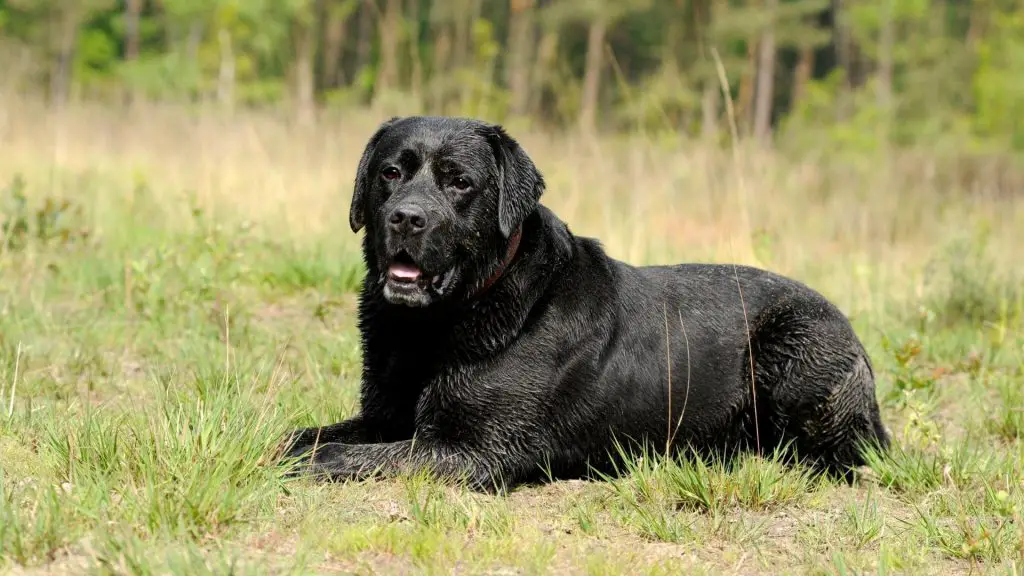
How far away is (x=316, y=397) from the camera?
493 centimetres

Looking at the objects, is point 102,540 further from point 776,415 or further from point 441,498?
point 776,415

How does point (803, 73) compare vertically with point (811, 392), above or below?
above

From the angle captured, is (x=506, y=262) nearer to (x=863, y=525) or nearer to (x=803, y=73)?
(x=863, y=525)

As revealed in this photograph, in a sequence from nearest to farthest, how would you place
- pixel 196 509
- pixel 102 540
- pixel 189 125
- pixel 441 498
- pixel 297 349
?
pixel 102 540 → pixel 196 509 → pixel 441 498 → pixel 297 349 → pixel 189 125

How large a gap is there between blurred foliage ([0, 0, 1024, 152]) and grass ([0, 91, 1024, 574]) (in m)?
11.0

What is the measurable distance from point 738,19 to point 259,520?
28.0m

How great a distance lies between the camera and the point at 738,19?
29.0 meters

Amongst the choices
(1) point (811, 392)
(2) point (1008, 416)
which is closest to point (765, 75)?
(2) point (1008, 416)

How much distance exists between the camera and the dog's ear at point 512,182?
4.23 m

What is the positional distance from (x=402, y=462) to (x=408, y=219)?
0.93 meters

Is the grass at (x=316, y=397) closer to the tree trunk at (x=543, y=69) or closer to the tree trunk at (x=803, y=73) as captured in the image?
the tree trunk at (x=543, y=69)

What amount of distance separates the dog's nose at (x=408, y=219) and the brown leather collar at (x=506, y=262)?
0.41 metres

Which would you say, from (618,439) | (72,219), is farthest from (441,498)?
(72,219)

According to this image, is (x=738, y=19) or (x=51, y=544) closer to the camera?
(x=51, y=544)
